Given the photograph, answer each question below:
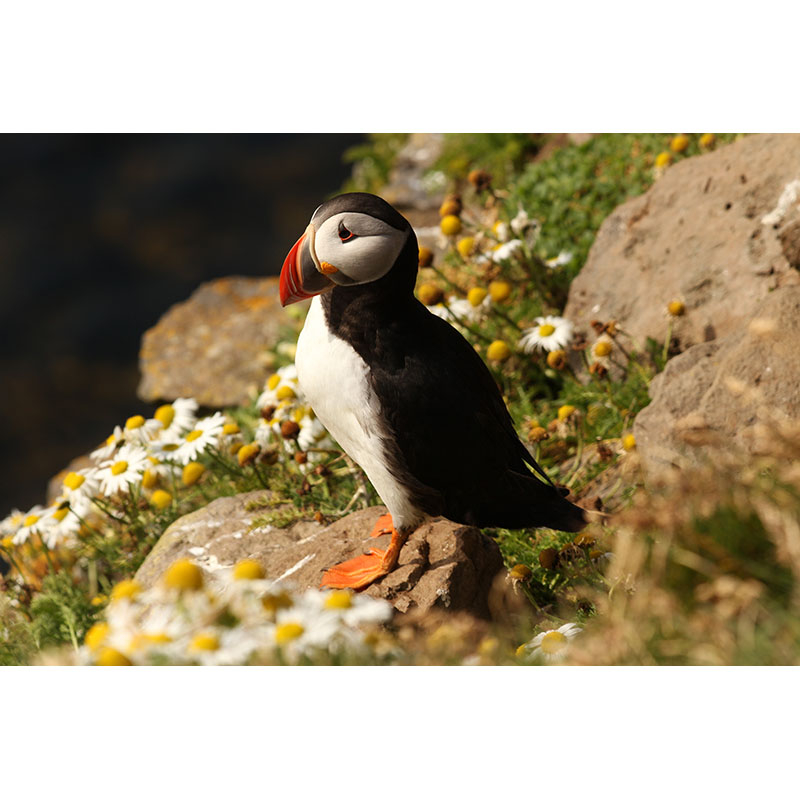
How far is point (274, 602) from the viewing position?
6.77 feet

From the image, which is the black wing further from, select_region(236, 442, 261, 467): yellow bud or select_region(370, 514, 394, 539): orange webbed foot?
select_region(236, 442, 261, 467): yellow bud

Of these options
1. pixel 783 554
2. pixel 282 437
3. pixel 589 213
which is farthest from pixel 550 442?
pixel 783 554

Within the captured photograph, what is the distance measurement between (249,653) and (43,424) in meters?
4.75

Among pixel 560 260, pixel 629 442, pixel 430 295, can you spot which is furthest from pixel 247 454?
pixel 560 260

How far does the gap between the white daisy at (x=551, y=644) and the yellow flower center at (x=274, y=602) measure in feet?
2.43

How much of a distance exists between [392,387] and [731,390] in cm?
118

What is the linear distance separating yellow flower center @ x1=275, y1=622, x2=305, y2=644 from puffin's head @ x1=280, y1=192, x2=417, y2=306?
114 centimetres

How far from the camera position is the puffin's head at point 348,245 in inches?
108

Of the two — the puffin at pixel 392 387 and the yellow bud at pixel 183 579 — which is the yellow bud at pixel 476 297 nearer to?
the puffin at pixel 392 387

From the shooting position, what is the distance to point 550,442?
4125 mm

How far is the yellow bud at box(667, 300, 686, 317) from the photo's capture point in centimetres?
400

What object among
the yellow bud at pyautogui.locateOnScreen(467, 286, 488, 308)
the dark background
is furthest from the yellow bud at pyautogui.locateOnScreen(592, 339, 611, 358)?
the dark background

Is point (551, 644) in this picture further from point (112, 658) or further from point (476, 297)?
point (476, 297)

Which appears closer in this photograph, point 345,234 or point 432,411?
point 345,234
